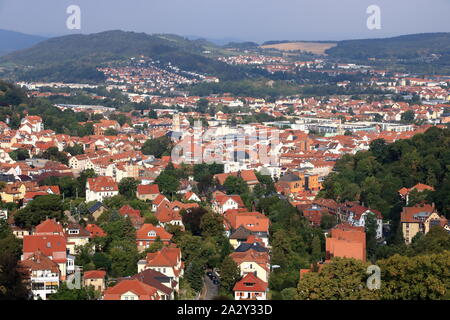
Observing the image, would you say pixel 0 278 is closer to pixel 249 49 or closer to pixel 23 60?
pixel 23 60

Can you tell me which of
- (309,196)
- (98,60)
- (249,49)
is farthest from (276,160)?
(249,49)

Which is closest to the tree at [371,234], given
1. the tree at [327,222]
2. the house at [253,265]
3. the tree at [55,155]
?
the tree at [327,222]

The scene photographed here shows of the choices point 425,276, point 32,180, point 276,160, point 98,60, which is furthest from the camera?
point 98,60

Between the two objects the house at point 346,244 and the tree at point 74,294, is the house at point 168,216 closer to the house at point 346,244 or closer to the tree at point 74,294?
the house at point 346,244

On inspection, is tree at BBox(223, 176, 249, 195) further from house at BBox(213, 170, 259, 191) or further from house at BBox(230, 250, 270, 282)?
house at BBox(230, 250, 270, 282)

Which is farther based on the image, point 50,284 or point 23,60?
point 23,60

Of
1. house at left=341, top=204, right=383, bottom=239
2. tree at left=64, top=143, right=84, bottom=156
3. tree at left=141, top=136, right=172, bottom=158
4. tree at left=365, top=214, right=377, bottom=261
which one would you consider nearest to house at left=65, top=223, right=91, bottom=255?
tree at left=365, top=214, right=377, bottom=261

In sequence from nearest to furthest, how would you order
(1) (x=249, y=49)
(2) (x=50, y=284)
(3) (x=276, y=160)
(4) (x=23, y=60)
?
(2) (x=50, y=284), (3) (x=276, y=160), (4) (x=23, y=60), (1) (x=249, y=49)
